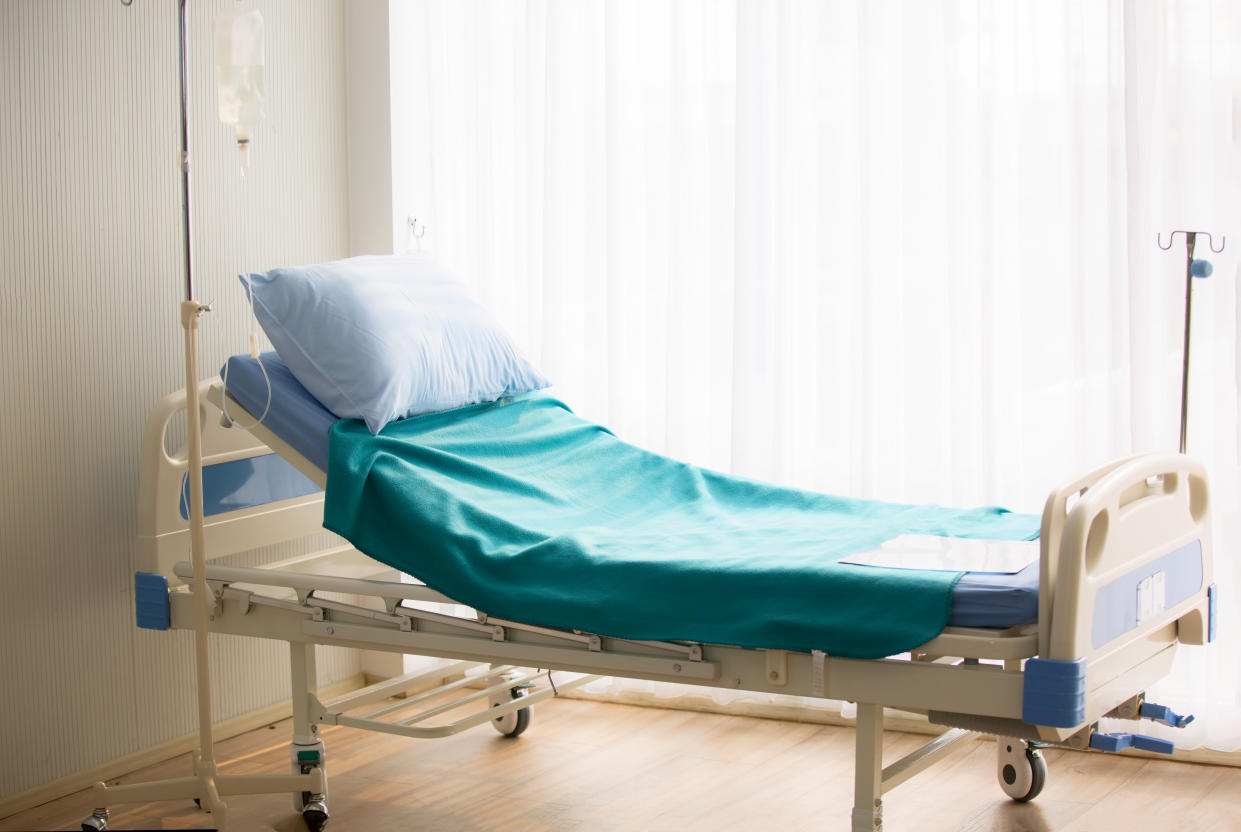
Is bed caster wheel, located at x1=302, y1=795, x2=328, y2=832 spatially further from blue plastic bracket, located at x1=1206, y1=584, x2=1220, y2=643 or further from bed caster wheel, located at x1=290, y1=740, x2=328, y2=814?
blue plastic bracket, located at x1=1206, y1=584, x2=1220, y2=643

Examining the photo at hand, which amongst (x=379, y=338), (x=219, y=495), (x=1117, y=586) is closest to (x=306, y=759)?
(x=219, y=495)

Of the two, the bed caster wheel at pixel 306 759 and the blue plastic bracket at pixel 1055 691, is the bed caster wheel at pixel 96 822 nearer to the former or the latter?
the bed caster wheel at pixel 306 759

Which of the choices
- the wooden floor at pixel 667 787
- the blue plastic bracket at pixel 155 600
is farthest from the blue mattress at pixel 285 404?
the wooden floor at pixel 667 787

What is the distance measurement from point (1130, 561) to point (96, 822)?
1931 mm

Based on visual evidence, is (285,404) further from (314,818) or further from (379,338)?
(314,818)

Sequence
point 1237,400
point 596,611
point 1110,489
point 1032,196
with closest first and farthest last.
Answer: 1. point 1110,489
2. point 596,611
3. point 1237,400
4. point 1032,196

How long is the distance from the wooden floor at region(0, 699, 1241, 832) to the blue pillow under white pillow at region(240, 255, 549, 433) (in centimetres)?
83

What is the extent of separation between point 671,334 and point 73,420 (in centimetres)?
140

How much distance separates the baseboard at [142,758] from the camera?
8.71ft

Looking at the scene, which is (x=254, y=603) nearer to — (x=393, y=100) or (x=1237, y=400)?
(x=393, y=100)

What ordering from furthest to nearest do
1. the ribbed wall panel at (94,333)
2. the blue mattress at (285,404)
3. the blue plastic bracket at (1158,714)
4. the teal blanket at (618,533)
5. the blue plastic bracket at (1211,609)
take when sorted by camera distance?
the ribbed wall panel at (94,333), the blue mattress at (285,404), the blue plastic bracket at (1211,609), the blue plastic bracket at (1158,714), the teal blanket at (618,533)

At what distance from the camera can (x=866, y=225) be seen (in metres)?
2.97

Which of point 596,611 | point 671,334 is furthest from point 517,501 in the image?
point 671,334

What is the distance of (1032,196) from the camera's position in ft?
9.34
